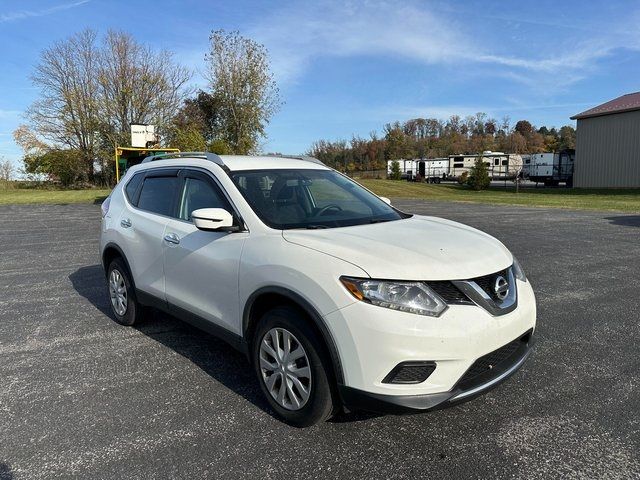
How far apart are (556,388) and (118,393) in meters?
3.30

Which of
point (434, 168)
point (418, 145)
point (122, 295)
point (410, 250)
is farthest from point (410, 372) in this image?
point (418, 145)

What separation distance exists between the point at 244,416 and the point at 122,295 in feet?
8.28

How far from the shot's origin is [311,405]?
113 inches

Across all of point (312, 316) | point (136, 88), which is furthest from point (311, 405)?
point (136, 88)

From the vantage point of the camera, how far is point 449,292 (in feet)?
8.66

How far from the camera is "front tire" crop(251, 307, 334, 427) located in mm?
2801

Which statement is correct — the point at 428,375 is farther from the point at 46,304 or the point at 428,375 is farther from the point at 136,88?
the point at 136,88

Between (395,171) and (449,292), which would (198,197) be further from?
(395,171)

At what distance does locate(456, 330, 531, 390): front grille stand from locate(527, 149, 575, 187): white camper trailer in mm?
49375

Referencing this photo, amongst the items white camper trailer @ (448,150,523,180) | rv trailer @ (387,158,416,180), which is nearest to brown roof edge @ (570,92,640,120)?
white camper trailer @ (448,150,523,180)

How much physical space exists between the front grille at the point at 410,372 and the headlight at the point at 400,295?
0.29 metres

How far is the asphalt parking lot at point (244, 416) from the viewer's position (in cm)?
264

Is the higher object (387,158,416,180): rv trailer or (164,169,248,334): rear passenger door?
(387,158,416,180): rv trailer

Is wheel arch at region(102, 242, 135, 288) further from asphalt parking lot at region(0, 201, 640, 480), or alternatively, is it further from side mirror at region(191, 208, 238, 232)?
side mirror at region(191, 208, 238, 232)
